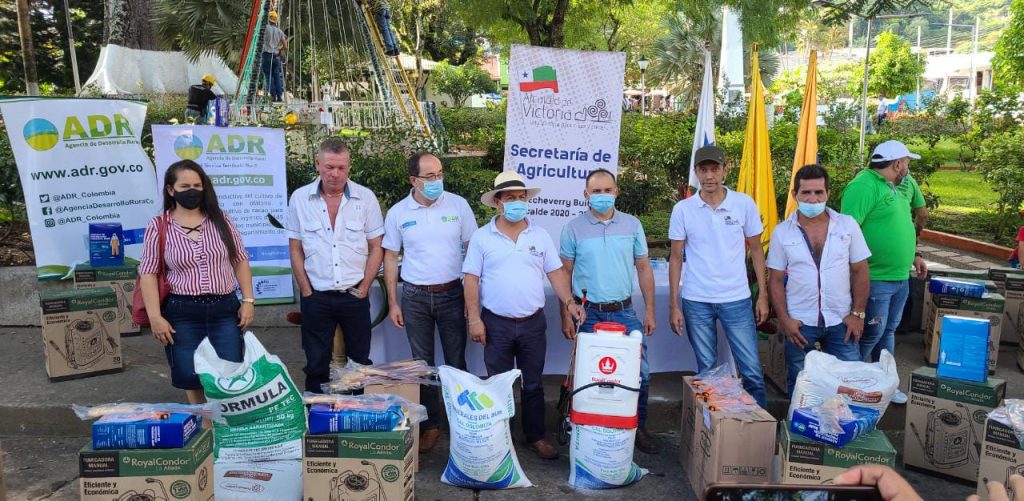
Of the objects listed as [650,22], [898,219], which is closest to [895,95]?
[650,22]

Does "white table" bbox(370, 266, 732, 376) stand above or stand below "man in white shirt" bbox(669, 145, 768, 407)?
below

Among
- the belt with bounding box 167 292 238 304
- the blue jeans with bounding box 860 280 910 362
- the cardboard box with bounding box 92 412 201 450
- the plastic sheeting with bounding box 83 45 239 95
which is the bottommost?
the cardboard box with bounding box 92 412 201 450

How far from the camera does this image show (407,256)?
4.40 meters

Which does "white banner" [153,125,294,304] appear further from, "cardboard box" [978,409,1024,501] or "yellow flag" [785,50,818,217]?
"cardboard box" [978,409,1024,501]

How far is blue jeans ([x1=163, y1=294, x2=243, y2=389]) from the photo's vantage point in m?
4.03

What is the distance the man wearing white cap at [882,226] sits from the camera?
466 centimetres

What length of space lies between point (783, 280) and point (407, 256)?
88.4 inches

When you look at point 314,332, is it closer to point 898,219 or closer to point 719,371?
point 719,371

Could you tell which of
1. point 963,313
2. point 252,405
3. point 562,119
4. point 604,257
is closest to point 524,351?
point 604,257

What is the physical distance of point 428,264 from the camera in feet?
14.3

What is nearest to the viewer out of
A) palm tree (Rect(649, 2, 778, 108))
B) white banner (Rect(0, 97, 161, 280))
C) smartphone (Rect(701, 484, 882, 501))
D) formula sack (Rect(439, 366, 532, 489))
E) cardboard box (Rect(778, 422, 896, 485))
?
smartphone (Rect(701, 484, 882, 501))

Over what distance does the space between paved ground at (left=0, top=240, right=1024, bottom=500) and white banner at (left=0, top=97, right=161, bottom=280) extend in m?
0.89

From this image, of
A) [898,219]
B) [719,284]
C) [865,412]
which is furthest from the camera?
[898,219]

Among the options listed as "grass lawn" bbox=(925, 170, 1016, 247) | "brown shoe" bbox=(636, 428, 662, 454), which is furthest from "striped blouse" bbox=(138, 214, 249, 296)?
"grass lawn" bbox=(925, 170, 1016, 247)
